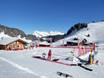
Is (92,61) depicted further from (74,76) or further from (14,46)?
(14,46)

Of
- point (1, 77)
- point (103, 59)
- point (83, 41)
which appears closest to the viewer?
point (1, 77)

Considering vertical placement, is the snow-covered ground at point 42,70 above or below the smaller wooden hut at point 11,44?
below

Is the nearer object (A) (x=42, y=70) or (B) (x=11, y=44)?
(A) (x=42, y=70)

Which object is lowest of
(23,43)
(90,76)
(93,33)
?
(90,76)

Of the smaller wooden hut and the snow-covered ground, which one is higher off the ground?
the smaller wooden hut

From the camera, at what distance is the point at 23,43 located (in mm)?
73438

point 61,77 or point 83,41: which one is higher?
point 83,41

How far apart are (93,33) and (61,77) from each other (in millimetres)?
169121

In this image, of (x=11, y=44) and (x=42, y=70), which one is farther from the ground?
(x=11, y=44)

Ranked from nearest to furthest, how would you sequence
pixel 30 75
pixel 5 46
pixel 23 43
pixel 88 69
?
pixel 30 75
pixel 88 69
pixel 5 46
pixel 23 43

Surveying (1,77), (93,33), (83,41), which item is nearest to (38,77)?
(1,77)

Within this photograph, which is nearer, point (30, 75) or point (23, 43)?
point (30, 75)

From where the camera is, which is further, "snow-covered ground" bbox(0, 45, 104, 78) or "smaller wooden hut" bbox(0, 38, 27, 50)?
A: "smaller wooden hut" bbox(0, 38, 27, 50)

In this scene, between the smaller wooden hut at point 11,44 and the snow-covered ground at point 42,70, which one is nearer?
the snow-covered ground at point 42,70
